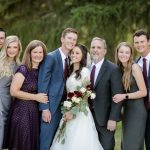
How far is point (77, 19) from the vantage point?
488 inches

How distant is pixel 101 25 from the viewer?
12.5 meters

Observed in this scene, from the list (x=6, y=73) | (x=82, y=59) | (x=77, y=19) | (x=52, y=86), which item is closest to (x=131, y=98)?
(x=82, y=59)

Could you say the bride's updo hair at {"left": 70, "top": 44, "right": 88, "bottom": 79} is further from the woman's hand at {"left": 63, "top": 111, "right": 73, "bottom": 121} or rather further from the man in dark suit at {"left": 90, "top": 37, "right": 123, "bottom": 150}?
the woman's hand at {"left": 63, "top": 111, "right": 73, "bottom": 121}

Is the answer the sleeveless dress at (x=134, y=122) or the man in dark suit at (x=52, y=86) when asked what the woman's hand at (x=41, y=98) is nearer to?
the man in dark suit at (x=52, y=86)

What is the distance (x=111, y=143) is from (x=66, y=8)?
21.9ft

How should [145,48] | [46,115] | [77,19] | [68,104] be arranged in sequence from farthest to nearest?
[77,19] < [145,48] < [46,115] < [68,104]

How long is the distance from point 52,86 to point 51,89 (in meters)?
0.04

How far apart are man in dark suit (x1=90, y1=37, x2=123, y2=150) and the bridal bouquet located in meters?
0.20

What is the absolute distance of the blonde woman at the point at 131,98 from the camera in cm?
725

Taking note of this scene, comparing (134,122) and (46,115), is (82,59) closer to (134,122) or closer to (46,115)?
(46,115)

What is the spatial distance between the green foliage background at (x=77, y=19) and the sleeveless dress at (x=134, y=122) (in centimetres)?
527

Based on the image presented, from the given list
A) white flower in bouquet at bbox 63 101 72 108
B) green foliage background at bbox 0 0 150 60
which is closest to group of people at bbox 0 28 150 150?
white flower in bouquet at bbox 63 101 72 108

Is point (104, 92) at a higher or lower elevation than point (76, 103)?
higher

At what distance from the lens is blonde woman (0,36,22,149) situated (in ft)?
24.2
